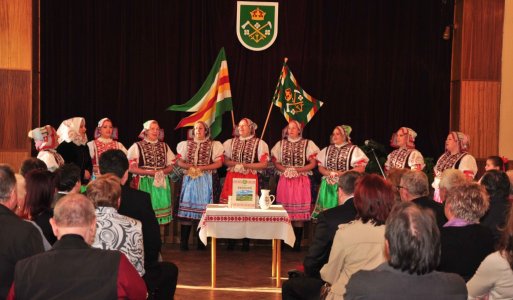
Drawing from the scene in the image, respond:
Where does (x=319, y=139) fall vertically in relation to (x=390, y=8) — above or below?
below

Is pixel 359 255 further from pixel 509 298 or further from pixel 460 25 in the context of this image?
pixel 460 25

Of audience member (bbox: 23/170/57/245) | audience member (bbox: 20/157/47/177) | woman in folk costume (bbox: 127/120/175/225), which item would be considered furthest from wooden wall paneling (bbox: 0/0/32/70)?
audience member (bbox: 23/170/57/245)

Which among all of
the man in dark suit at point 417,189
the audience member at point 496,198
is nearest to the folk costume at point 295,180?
the audience member at point 496,198

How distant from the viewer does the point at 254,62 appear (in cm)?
988

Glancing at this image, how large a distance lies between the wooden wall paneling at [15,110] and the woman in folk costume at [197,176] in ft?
5.76

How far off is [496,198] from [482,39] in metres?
4.99

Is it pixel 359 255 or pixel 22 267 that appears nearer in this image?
pixel 22 267

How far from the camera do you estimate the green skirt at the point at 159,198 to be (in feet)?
26.3

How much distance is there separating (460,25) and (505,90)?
3.02ft

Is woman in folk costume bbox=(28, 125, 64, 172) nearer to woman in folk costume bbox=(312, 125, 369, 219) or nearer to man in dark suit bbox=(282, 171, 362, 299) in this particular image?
woman in folk costume bbox=(312, 125, 369, 219)

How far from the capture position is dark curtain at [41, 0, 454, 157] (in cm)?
967

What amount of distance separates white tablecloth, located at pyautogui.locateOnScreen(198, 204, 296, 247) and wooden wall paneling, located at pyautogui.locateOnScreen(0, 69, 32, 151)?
11.0 ft

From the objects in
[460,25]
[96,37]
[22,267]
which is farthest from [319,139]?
[22,267]

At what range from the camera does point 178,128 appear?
968 centimetres
